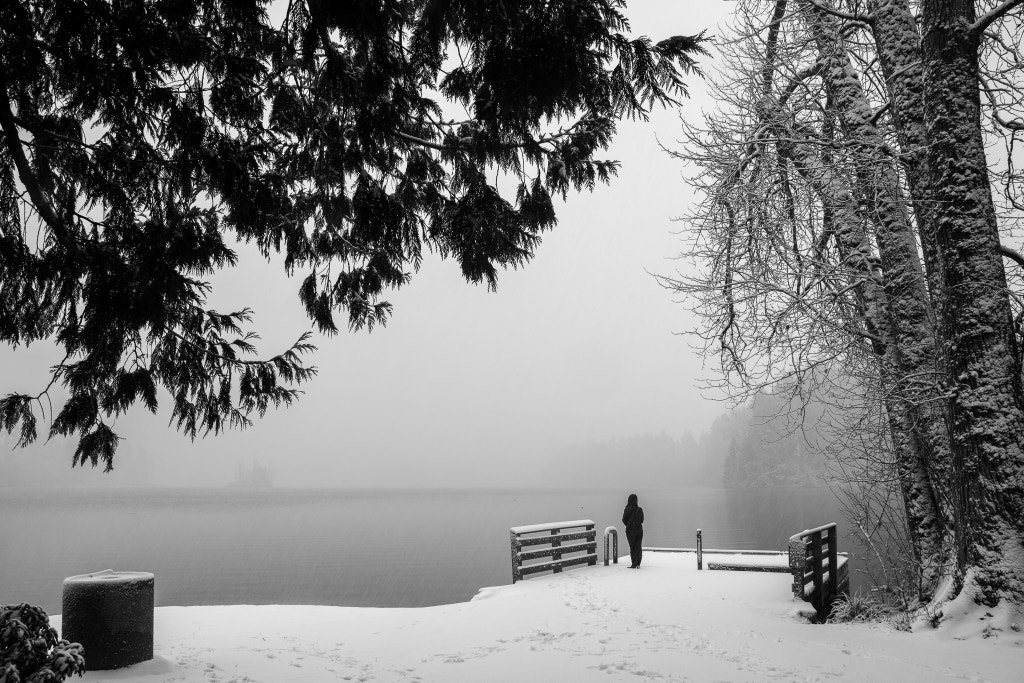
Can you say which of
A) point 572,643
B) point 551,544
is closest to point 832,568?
point 551,544

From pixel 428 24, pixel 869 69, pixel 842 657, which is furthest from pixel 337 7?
pixel 869 69

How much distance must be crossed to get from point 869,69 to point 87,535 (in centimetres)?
6589

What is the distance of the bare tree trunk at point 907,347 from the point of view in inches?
335

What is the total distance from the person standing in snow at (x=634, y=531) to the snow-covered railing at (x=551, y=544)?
0.86 metres

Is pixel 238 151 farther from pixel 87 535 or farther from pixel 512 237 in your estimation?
pixel 87 535

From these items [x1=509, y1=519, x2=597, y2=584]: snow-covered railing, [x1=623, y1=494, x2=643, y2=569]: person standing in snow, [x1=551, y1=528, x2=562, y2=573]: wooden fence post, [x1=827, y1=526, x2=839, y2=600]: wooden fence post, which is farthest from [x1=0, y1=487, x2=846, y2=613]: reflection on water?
[x1=827, y1=526, x2=839, y2=600]: wooden fence post

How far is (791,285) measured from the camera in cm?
996

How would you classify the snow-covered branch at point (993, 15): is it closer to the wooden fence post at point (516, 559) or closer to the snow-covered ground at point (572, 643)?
the snow-covered ground at point (572, 643)

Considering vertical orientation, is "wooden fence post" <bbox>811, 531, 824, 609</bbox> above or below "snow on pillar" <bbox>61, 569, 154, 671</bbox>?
below

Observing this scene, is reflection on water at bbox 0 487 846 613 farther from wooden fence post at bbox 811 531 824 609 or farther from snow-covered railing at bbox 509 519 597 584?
wooden fence post at bbox 811 531 824 609

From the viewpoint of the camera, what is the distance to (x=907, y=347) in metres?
8.87

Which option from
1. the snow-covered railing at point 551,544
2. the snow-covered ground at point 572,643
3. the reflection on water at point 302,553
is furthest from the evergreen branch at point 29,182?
the reflection on water at point 302,553

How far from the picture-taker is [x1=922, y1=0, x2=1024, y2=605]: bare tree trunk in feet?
21.4

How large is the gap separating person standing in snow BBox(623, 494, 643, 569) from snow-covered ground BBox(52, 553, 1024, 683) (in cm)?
335
